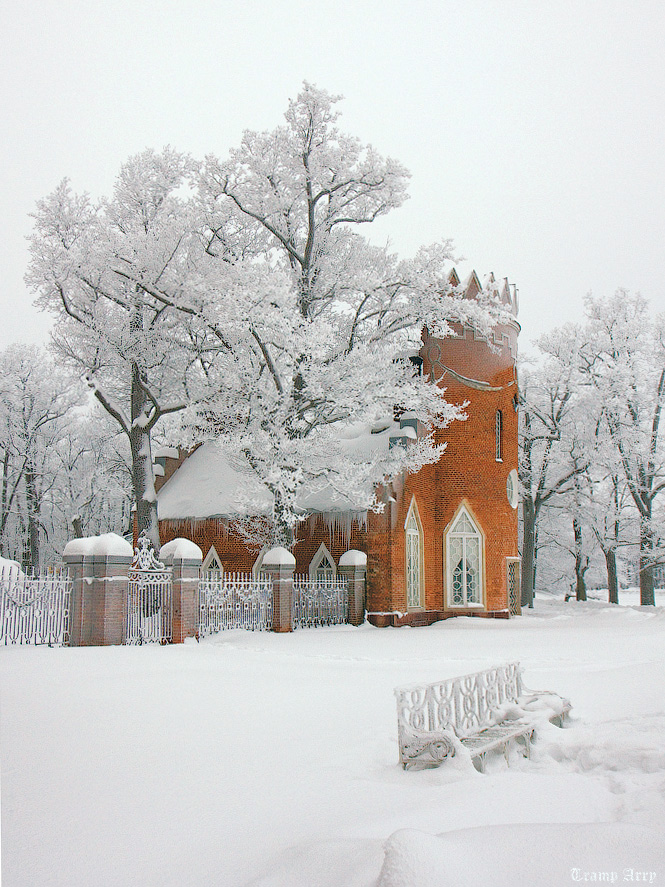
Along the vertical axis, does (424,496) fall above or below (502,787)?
above

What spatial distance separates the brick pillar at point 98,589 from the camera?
1465cm

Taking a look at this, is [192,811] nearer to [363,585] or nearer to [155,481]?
[363,585]

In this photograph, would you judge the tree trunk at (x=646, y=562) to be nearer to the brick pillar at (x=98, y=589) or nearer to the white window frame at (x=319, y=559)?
the white window frame at (x=319, y=559)

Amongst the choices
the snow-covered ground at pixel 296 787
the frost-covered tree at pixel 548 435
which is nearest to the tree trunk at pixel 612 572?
the frost-covered tree at pixel 548 435

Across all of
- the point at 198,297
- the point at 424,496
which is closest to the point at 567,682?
the point at 424,496

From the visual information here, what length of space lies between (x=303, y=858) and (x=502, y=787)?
2018 mm

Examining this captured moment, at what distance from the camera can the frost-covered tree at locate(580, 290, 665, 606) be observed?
3089 centimetres

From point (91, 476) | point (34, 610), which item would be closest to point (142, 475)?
point (34, 610)

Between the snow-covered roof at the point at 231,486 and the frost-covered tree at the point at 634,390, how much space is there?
12011mm

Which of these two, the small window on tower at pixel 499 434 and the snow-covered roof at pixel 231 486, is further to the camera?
the small window on tower at pixel 499 434

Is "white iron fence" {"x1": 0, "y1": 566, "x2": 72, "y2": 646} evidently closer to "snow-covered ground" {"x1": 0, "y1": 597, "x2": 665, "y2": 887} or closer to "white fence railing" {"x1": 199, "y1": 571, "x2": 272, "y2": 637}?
"snow-covered ground" {"x1": 0, "y1": 597, "x2": 665, "y2": 887}

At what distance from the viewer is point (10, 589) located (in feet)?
48.1

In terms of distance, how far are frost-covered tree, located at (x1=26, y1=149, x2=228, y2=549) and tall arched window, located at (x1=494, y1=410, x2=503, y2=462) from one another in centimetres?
911

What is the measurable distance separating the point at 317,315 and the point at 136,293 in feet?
19.4
